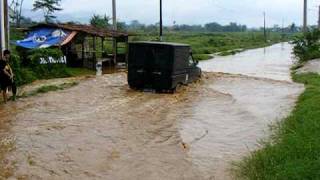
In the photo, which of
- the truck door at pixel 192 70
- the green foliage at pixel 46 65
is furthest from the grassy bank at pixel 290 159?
the green foliage at pixel 46 65

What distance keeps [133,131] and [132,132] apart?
13 centimetres

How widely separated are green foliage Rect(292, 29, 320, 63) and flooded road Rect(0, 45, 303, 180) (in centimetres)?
2119

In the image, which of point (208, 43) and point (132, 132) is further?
point (208, 43)

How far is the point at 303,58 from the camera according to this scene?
143ft

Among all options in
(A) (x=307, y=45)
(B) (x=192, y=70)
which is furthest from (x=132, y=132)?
(A) (x=307, y=45)

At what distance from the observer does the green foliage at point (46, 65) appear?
2589cm

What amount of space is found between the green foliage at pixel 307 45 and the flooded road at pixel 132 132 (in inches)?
834

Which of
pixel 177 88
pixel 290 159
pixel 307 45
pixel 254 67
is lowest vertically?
pixel 254 67

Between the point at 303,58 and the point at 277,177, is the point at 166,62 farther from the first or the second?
the point at 303,58

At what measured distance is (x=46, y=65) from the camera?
27.2 meters

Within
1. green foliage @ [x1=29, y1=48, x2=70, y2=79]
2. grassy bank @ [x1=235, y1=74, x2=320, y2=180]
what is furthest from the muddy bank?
green foliage @ [x1=29, y1=48, x2=70, y2=79]

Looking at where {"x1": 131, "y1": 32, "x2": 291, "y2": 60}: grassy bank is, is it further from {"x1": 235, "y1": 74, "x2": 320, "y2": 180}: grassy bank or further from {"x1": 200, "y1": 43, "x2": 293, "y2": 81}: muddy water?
{"x1": 235, "y1": 74, "x2": 320, "y2": 180}: grassy bank

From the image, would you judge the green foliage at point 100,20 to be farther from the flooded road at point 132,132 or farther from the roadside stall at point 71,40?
the flooded road at point 132,132

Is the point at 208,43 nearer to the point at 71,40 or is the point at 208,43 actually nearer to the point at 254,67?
the point at 254,67
